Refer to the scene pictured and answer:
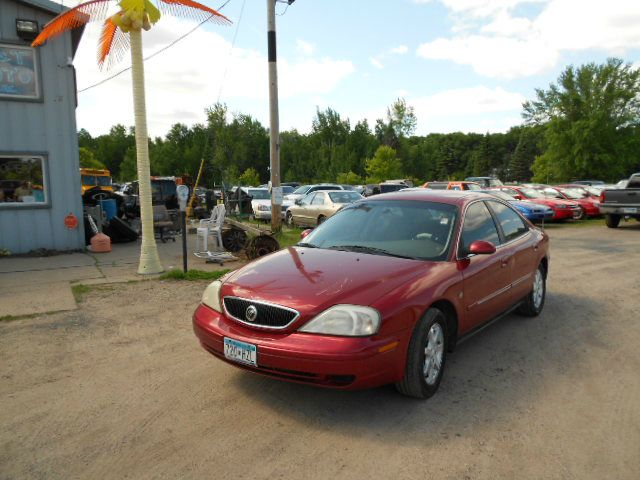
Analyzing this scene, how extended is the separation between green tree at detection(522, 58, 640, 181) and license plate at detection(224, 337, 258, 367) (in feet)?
154

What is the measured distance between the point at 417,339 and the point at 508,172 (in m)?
103

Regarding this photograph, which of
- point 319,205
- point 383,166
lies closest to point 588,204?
point 319,205

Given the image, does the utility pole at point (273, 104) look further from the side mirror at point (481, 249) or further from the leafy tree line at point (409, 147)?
the leafy tree line at point (409, 147)

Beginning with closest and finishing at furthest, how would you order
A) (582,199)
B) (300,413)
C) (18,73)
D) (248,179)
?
(300,413)
(18,73)
(582,199)
(248,179)

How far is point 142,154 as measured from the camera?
27.4ft

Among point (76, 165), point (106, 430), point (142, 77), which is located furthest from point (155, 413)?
point (76, 165)

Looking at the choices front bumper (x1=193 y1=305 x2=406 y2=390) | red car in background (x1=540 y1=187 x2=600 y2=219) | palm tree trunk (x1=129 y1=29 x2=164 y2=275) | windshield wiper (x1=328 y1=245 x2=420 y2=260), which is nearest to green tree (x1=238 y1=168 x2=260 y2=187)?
red car in background (x1=540 y1=187 x2=600 y2=219)

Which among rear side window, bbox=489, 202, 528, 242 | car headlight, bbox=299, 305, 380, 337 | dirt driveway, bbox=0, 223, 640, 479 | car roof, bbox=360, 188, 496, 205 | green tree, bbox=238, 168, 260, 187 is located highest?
green tree, bbox=238, 168, 260, 187

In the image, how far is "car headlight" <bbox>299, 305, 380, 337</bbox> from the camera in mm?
3219

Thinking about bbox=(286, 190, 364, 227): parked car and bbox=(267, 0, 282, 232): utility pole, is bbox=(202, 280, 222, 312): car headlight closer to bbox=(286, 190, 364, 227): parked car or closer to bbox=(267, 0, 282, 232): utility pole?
bbox=(267, 0, 282, 232): utility pole

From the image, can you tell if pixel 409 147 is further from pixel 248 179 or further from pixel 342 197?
pixel 342 197

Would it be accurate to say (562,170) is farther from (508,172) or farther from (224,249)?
(508,172)

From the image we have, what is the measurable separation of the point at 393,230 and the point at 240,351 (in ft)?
6.22

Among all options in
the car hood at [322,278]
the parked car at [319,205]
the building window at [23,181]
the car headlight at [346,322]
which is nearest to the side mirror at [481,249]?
the car hood at [322,278]
